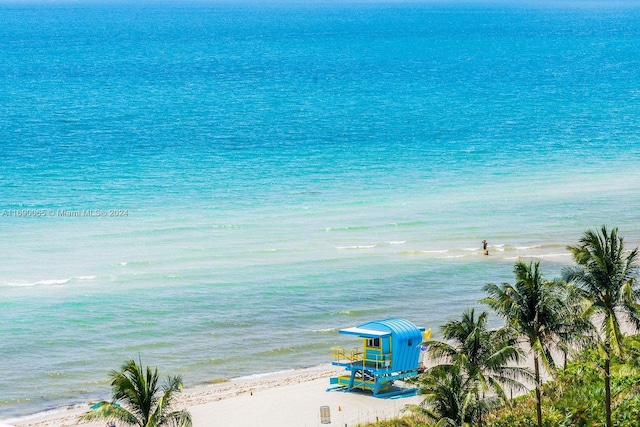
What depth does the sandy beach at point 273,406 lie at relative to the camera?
4391cm

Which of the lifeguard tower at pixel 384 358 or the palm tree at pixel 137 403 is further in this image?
the lifeguard tower at pixel 384 358

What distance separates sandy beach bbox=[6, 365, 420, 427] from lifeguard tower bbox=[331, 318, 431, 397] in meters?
→ 0.69

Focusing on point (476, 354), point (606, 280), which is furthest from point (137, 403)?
point (606, 280)

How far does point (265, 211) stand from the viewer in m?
84.3

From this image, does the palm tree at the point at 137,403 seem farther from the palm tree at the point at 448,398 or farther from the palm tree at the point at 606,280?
the palm tree at the point at 606,280

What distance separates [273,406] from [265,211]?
39522 mm

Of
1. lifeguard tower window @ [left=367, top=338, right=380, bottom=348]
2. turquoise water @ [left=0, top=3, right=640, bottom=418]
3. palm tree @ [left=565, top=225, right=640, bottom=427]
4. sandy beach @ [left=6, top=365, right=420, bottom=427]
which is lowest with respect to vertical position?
sandy beach @ [left=6, top=365, right=420, bottom=427]

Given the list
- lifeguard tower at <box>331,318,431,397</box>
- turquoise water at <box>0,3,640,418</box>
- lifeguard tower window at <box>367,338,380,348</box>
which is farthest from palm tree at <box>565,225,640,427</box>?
turquoise water at <box>0,3,640,418</box>

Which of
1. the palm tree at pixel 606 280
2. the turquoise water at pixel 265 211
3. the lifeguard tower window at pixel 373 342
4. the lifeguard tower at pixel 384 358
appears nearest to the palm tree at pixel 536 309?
the palm tree at pixel 606 280

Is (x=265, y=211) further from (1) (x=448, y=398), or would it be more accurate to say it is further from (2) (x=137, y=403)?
(2) (x=137, y=403)

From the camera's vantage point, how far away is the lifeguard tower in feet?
151

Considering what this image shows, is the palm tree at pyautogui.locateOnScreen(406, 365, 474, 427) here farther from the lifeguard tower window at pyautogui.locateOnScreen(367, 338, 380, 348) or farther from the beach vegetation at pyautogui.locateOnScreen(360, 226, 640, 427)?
the lifeguard tower window at pyautogui.locateOnScreen(367, 338, 380, 348)

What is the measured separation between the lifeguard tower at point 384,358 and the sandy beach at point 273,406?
69 centimetres

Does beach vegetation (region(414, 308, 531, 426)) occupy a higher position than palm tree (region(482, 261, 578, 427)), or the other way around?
palm tree (region(482, 261, 578, 427))
